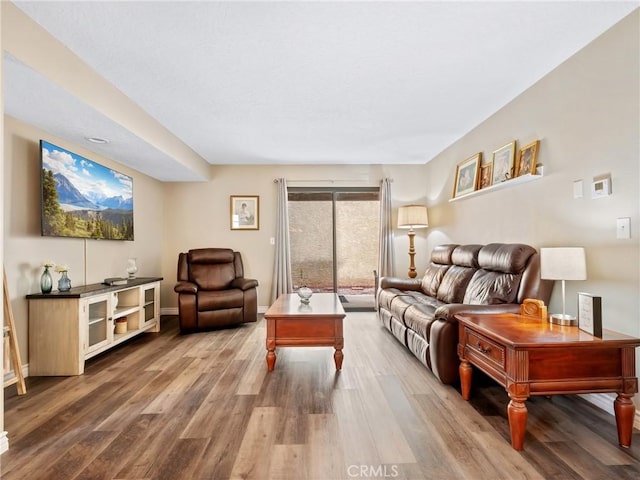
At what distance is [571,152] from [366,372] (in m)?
2.33

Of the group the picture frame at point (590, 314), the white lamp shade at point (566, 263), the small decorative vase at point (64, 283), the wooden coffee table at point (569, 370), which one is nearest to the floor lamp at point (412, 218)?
the white lamp shade at point (566, 263)

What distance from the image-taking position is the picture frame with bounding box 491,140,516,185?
3.22m

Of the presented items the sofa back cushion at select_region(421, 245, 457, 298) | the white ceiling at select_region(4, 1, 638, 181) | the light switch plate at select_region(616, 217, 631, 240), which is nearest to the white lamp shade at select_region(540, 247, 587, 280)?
the light switch plate at select_region(616, 217, 631, 240)

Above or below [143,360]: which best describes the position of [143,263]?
above

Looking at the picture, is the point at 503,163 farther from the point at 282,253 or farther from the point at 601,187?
the point at 282,253

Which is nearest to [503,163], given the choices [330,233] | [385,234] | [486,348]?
[486,348]

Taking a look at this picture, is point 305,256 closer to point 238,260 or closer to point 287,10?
point 238,260

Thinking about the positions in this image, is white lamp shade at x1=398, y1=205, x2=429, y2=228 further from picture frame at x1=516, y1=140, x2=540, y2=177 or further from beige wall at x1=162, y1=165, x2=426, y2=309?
picture frame at x1=516, y1=140, x2=540, y2=177

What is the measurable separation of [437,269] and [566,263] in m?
2.11

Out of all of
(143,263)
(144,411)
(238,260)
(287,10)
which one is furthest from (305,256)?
(287,10)

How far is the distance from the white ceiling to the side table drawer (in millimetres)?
1912

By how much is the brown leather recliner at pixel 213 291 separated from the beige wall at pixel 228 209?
19.1 inches

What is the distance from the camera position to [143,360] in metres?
3.29

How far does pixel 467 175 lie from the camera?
4125mm
